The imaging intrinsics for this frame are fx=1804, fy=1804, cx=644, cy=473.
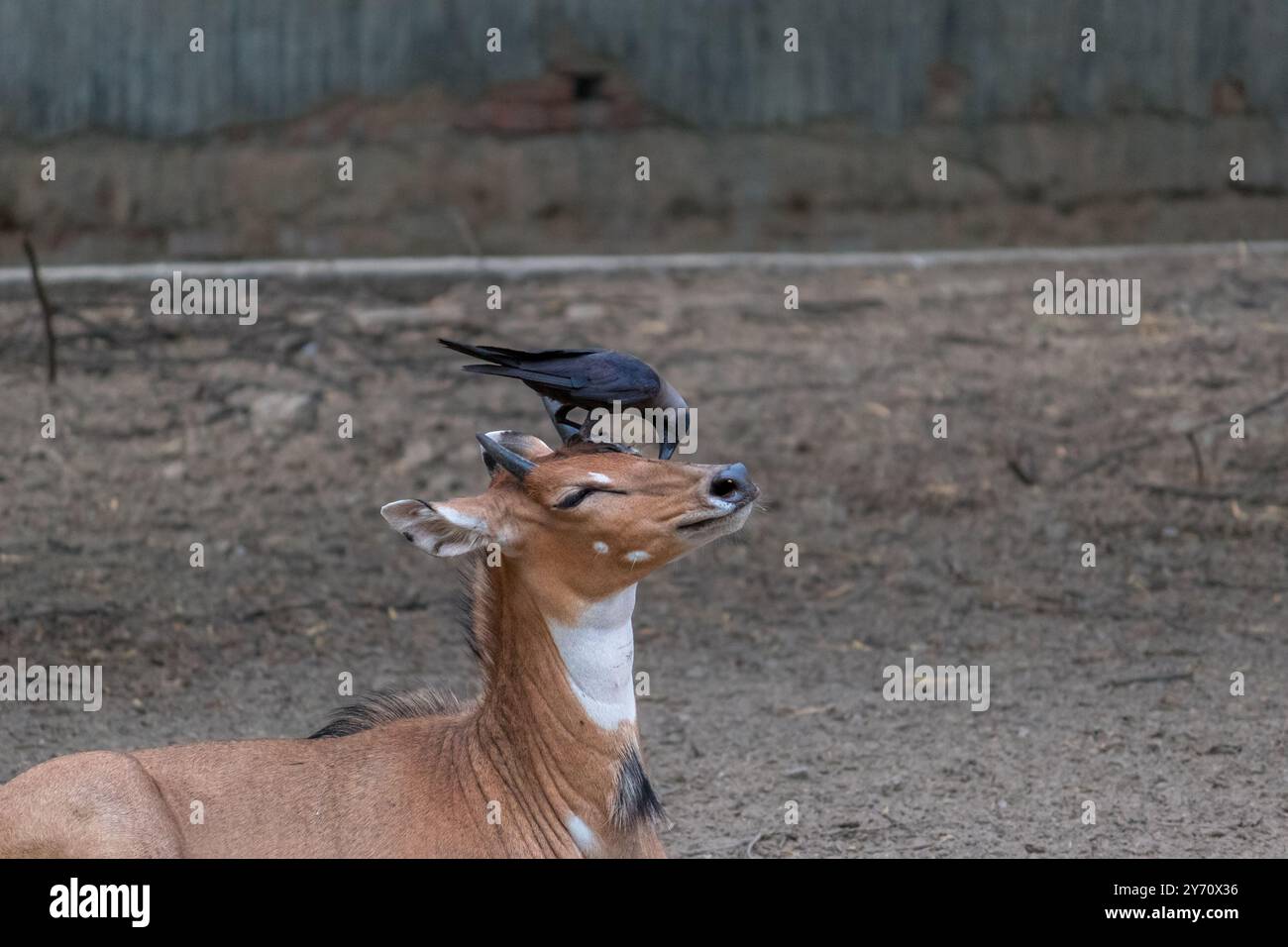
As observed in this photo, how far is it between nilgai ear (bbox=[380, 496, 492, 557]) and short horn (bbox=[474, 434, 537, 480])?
110 mm

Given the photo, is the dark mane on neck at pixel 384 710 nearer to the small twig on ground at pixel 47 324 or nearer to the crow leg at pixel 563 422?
the crow leg at pixel 563 422

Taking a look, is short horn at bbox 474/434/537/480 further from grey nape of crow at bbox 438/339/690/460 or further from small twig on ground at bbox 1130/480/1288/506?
small twig on ground at bbox 1130/480/1288/506

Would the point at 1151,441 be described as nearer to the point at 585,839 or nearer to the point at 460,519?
the point at 585,839

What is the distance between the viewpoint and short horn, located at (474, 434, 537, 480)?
452 cm

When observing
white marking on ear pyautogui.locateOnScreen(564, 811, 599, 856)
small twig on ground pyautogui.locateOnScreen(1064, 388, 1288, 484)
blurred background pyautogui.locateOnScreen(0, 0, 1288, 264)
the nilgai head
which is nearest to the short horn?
the nilgai head

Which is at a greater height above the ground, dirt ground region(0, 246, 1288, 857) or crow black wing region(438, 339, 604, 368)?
crow black wing region(438, 339, 604, 368)

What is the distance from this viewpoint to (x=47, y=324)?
9148mm

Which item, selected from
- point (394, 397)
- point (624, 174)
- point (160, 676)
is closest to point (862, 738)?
point (160, 676)

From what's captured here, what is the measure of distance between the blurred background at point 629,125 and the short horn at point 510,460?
575 cm

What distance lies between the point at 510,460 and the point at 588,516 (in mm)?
251

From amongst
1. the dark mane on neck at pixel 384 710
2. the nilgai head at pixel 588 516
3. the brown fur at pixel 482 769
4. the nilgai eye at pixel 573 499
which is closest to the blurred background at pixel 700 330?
the dark mane on neck at pixel 384 710

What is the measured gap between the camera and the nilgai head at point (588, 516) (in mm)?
4422

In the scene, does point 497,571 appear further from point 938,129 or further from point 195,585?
point 938,129

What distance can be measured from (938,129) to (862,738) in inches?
186
